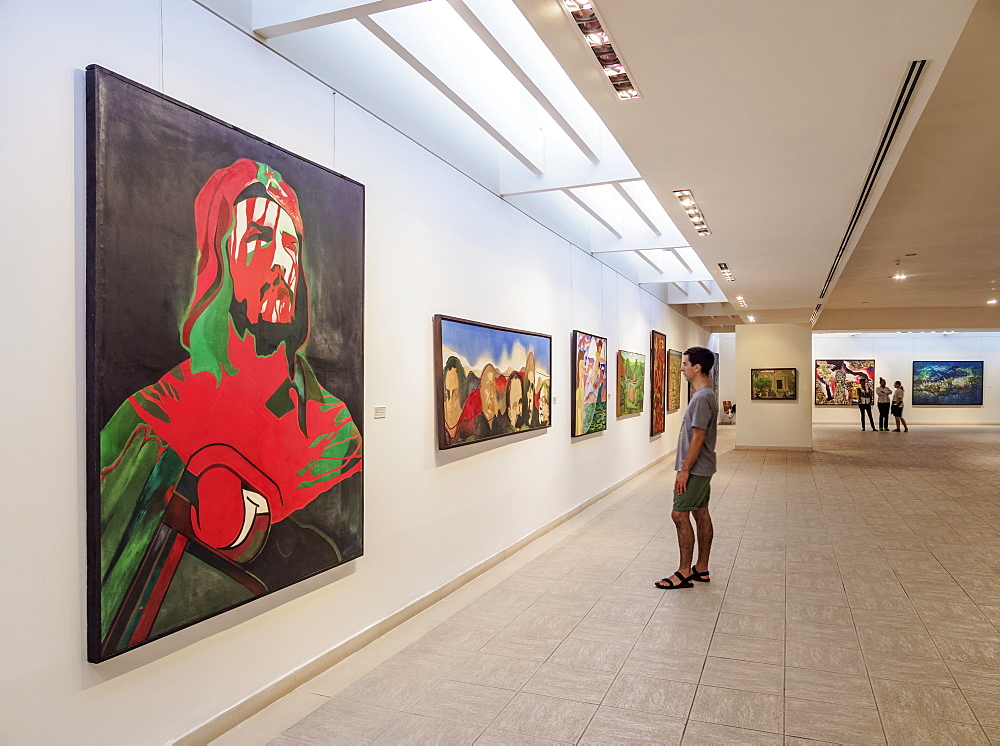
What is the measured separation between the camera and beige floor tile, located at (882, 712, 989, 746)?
3.57 meters

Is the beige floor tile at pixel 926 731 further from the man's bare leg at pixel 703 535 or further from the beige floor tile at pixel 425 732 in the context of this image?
the man's bare leg at pixel 703 535

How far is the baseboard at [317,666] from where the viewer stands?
3.48m

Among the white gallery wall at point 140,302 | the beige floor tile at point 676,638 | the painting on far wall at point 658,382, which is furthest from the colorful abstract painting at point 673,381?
the beige floor tile at point 676,638

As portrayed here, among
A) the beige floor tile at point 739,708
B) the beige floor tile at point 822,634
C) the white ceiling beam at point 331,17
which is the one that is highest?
the white ceiling beam at point 331,17

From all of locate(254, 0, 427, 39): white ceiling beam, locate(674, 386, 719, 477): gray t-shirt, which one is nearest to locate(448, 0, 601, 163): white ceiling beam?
locate(254, 0, 427, 39): white ceiling beam

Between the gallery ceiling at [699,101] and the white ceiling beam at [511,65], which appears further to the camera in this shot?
the white ceiling beam at [511,65]

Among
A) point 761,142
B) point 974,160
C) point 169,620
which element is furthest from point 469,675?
point 974,160

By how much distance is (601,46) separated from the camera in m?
3.73

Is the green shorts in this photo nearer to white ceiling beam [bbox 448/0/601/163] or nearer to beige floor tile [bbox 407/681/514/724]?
beige floor tile [bbox 407/681/514/724]

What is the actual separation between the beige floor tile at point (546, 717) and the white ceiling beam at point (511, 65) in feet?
12.6

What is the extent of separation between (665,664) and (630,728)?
36.7 inches

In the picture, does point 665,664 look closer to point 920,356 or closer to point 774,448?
point 774,448

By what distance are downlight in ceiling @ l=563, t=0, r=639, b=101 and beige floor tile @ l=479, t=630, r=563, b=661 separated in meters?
3.72

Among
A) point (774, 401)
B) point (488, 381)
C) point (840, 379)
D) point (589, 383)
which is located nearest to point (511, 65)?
point (488, 381)
